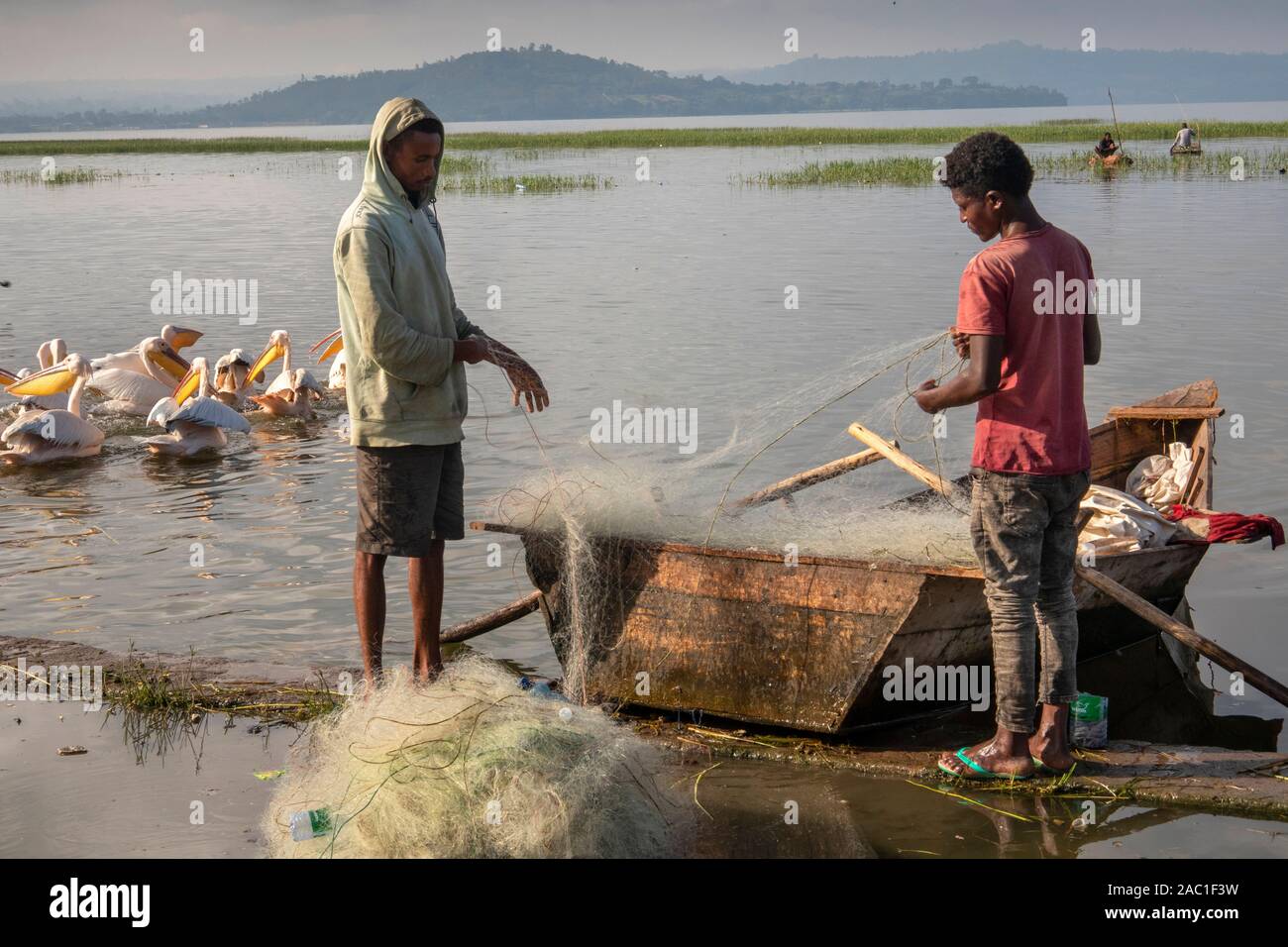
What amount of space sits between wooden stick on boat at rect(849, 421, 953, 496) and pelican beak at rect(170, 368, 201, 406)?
7.78 metres

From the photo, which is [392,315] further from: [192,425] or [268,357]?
[268,357]

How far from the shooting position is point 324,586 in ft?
26.2

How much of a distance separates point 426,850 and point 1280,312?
570 inches

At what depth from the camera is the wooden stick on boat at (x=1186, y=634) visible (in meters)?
5.27

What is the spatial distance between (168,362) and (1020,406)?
1050 centimetres

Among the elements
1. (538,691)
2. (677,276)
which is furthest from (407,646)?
(677,276)

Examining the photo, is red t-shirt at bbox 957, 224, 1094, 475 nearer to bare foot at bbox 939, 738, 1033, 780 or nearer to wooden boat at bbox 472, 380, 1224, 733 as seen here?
wooden boat at bbox 472, 380, 1224, 733

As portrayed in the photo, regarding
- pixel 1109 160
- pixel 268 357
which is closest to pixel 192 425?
pixel 268 357

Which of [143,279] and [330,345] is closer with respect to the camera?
[330,345]

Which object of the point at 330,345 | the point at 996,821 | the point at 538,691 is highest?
the point at 330,345

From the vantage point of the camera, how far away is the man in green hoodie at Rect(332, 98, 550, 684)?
5.07 metres

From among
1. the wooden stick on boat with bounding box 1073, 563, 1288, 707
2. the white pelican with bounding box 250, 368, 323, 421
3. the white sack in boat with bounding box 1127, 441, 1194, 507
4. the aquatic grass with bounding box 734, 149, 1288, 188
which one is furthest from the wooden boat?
the aquatic grass with bounding box 734, 149, 1288, 188

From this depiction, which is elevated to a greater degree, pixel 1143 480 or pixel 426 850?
pixel 1143 480
